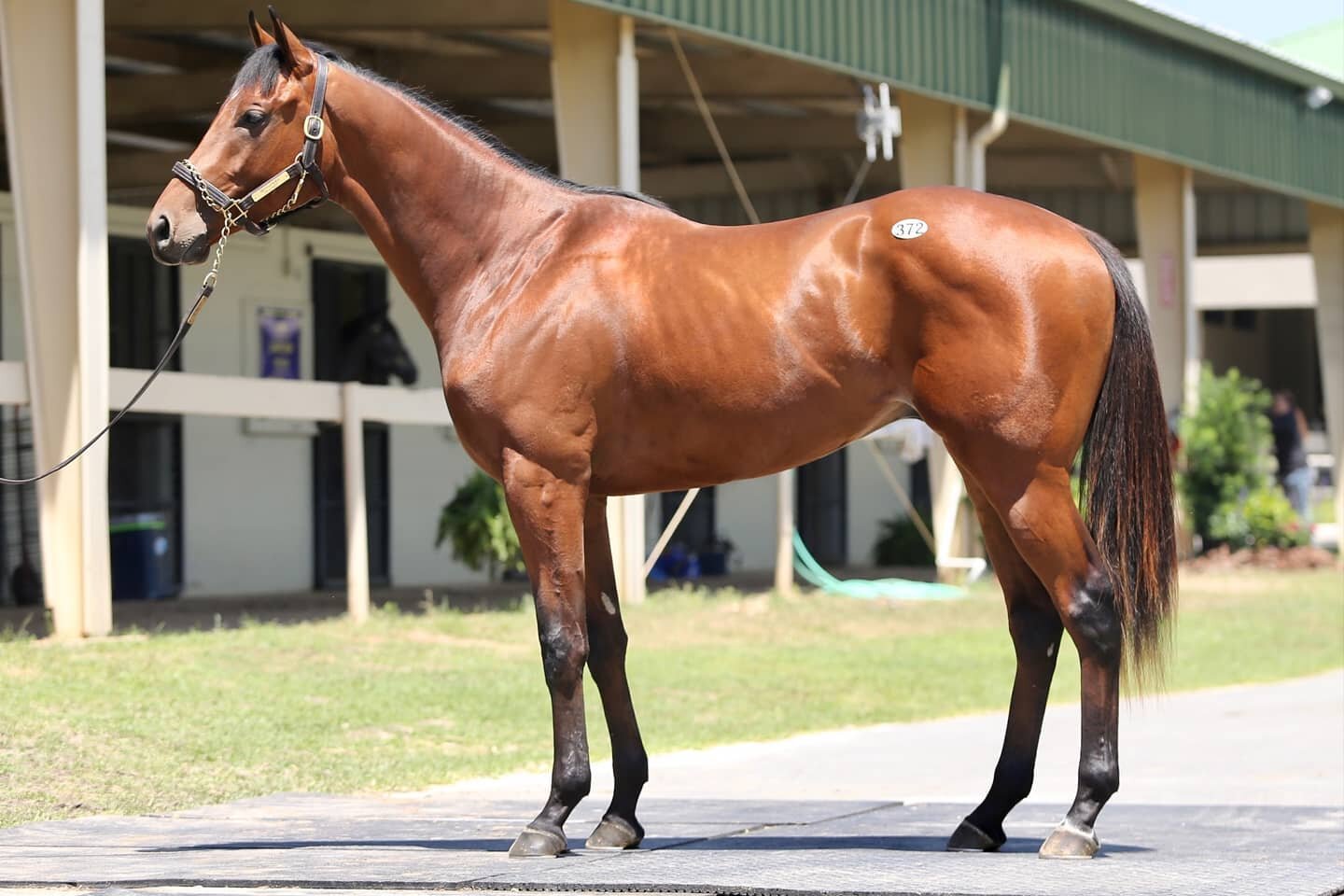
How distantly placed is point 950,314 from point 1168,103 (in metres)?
16.7

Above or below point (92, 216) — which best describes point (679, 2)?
above

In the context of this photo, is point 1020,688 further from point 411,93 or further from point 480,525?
point 480,525

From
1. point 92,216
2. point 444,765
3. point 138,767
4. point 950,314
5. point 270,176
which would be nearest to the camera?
point 950,314

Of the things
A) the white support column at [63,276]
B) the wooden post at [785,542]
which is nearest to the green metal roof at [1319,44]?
the wooden post at [785,542]

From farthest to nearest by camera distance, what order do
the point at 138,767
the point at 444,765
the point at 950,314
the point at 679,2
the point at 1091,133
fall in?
1. the point at 1091,133
2. the point at 679,2
3. the point at 444,765
4. the point at 138,767
5. the point at 950,314

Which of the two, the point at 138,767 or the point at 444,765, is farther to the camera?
the point at 444,765

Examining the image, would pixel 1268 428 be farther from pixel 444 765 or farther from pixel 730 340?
pixel 730 340

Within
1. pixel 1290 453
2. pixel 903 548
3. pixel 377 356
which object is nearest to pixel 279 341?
pixel 377 356

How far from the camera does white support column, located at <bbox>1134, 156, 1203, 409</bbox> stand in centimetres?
2216

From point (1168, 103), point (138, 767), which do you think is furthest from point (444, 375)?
point (1168, 103)

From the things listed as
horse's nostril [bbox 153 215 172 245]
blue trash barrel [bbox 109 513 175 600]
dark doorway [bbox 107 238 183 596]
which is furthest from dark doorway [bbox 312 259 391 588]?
horse's nostril [bbox 153 215 172 245]

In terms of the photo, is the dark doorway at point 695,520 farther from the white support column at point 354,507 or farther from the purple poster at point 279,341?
the white support column at point 354,507

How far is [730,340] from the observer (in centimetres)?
535

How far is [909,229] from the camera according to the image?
5.25 m
